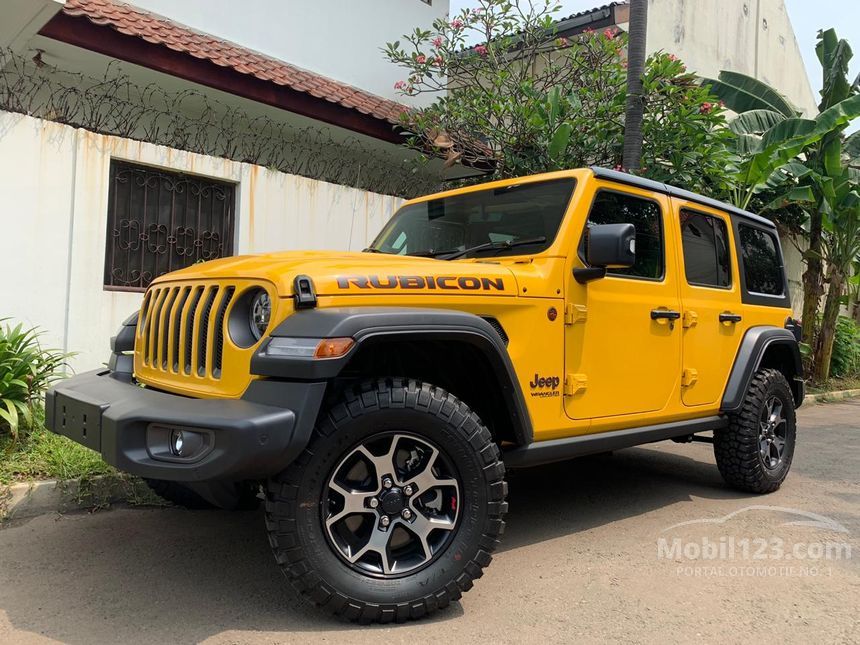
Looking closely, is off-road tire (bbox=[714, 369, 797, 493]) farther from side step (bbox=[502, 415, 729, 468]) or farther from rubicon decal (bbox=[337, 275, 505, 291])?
rubicon decal (bbox=[337, 275, 505, 291])

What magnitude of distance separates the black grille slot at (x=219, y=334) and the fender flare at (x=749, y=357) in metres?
3.27

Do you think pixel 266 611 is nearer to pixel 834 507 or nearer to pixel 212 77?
pixel 834 507

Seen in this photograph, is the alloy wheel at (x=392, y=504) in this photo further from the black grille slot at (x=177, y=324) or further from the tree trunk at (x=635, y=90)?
the tree trunk at (x=635, y=90)

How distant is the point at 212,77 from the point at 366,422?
5.24 meters

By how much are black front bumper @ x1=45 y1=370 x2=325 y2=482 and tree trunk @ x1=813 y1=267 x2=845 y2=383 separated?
40.1 feet

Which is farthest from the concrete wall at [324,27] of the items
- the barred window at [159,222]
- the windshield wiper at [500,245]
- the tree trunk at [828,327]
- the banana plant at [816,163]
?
the tree trunk at [828,327]

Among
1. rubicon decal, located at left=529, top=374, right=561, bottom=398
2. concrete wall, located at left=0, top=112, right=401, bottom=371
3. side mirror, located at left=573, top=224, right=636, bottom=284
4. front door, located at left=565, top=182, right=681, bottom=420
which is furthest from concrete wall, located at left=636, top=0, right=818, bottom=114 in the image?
rubicon decal, located at left=529, top=374, right=561, bottom=398

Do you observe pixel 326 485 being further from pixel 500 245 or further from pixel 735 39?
pixel 735 39

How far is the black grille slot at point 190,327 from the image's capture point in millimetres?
3025

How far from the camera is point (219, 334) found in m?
2.91

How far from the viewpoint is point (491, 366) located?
123 inches

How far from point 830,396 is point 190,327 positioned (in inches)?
455

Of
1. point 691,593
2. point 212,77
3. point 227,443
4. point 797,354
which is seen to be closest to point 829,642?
point 691,593

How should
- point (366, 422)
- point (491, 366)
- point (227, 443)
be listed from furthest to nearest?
point (491, 366) → point (366, 422) → point (227, 443)
